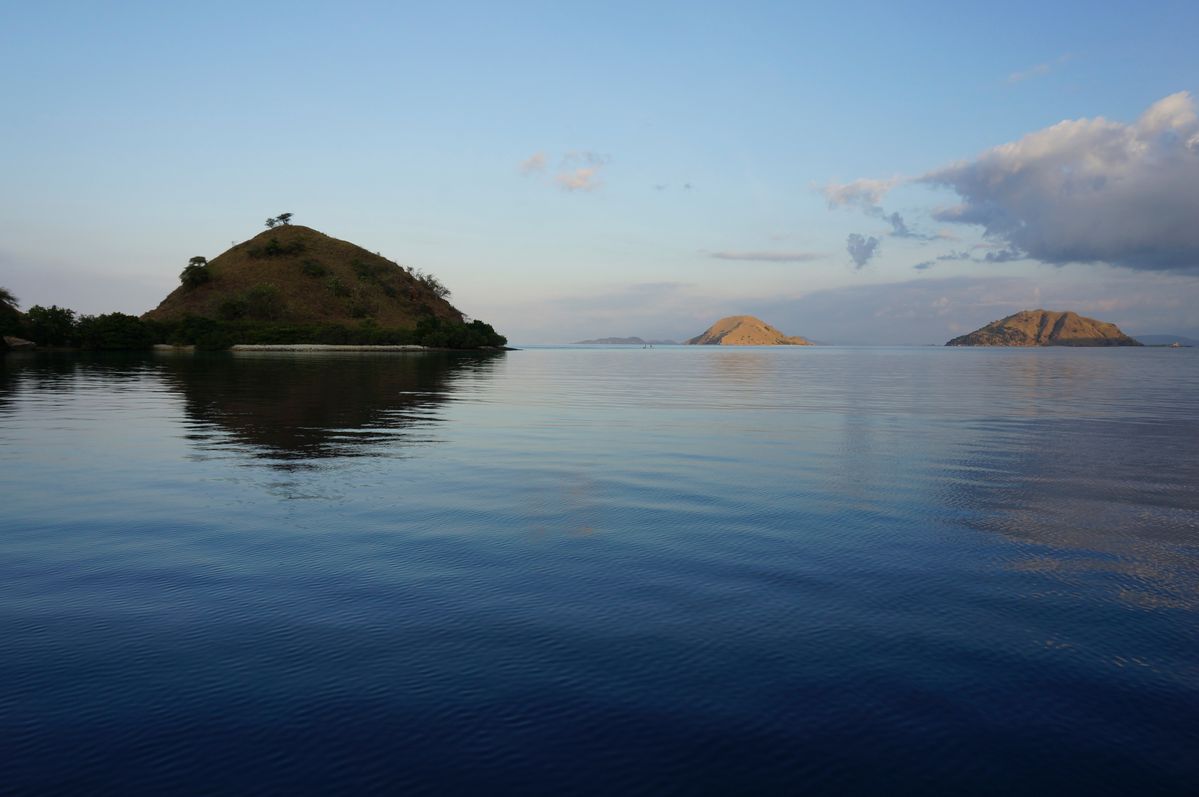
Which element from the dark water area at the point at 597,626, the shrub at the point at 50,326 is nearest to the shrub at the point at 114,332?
the shrub at the point at 50,326

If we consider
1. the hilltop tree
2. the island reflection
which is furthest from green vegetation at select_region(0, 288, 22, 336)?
the island reflection

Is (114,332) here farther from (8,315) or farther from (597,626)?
(597,626)

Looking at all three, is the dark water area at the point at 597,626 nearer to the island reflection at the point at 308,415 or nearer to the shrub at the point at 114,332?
the island reflection at the point at 308,415

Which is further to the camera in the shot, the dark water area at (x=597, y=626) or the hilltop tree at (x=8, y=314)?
the hilltop tree at (x=8, y=314)

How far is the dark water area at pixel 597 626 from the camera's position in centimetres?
602

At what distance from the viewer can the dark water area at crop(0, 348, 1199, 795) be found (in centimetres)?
602

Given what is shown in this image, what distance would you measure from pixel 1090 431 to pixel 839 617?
24849 mm

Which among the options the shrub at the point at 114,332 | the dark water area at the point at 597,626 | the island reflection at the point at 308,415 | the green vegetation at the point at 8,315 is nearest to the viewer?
the dark water area at the point at 597,626

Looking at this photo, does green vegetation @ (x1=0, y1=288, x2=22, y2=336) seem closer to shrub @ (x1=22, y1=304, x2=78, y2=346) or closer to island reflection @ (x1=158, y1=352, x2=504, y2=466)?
shrub @ (x1=22, y1=304, x2=78, y2=346)

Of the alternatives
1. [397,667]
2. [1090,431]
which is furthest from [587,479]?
[1090,431]

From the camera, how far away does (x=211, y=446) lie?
2355cm

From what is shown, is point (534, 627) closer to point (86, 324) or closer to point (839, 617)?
point (839, 617)

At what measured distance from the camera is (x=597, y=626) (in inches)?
345

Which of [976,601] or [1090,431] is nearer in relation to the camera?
[976,601]
